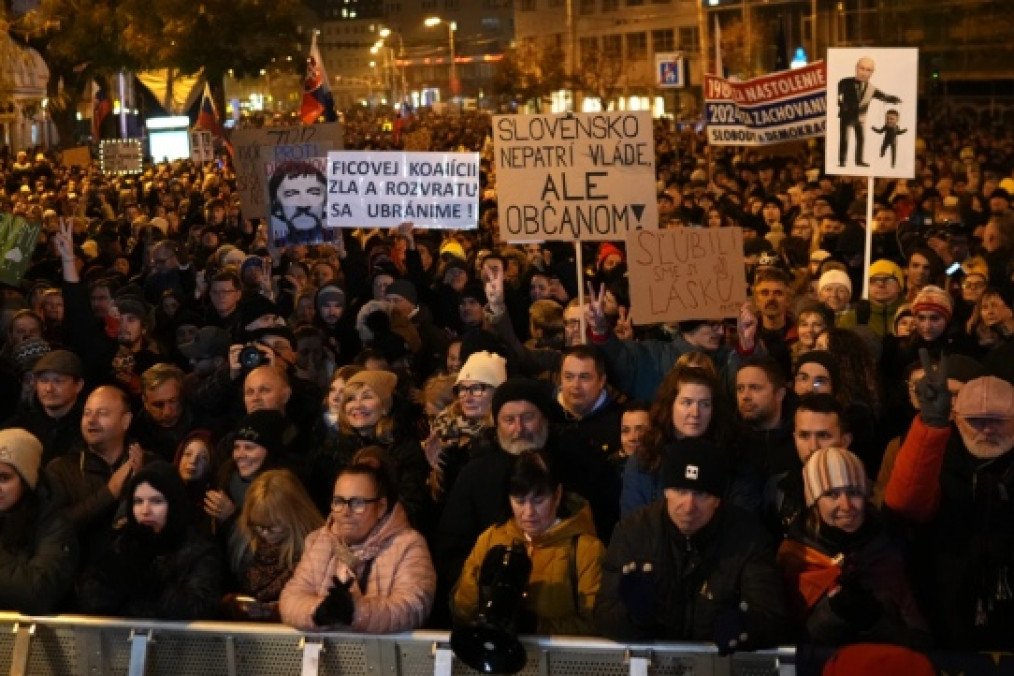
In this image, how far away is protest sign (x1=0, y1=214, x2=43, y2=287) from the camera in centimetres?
1147

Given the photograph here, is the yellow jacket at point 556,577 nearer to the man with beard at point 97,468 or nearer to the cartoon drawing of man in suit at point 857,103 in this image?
the man with beard at point 97,468

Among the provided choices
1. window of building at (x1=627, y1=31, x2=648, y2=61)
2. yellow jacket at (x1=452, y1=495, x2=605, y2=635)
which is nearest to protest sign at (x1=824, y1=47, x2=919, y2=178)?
yellow jacket at (x1=452, y1=495, x2=605, y2=635)

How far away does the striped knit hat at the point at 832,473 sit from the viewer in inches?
202

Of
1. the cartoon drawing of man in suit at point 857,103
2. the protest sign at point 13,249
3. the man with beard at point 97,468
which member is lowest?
the man with beard at point 97,468

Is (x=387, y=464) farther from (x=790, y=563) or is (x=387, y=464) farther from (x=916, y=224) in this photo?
(x=916, y=224)

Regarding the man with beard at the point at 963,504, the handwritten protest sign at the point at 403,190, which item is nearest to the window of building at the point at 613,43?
the handwritten protest sign at the point at 403,190

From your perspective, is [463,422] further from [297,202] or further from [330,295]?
[297,202]

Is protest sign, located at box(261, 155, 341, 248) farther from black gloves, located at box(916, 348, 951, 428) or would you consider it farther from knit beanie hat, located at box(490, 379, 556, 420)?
black gloves, located at box(916, 348, 951, 428)

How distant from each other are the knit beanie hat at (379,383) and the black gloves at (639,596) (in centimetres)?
240

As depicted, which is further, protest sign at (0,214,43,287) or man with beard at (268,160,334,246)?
man with beard at (268,160,334,246)

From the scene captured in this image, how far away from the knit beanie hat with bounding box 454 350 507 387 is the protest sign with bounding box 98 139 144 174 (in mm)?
20675

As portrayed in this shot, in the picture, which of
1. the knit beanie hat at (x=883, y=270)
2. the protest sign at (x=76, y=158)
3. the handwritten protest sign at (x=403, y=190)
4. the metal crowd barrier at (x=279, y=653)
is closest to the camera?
the metal crowd barrier at (x=279, y=653)

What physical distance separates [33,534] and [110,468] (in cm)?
110

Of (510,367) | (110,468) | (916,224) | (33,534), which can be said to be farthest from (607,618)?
(916,224)
